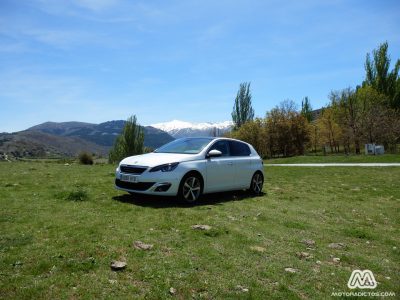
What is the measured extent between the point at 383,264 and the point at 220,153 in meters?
5.38

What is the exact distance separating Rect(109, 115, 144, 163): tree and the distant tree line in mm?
17873

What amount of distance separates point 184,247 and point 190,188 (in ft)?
13.1

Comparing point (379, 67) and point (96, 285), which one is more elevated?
point (379, 67)

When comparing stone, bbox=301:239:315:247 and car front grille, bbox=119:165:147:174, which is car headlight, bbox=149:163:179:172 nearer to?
car front grille, bbox=119:165:147:174

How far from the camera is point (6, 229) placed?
→ 6434 millimetres

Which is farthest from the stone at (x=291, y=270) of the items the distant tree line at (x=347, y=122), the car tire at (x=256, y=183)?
the distant tree line at (x=347, y=122)


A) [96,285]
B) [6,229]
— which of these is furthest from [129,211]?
[96,285]

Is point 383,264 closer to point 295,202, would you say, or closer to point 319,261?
point 319,261

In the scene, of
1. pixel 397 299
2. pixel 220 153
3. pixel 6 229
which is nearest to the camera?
pixel 397 299

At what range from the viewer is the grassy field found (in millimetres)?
4484

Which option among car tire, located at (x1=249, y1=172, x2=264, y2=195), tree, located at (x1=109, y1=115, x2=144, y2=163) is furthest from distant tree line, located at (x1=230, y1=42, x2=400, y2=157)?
car tire, located at (x1=249, y1=172, x2=264, y2=195)

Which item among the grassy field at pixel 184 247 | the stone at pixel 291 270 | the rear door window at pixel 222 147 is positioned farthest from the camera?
the rear door window at pixel 222 147

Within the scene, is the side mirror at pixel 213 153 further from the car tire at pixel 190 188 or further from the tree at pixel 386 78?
the tree at pixel 386 78

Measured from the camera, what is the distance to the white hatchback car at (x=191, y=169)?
30.7 feet
